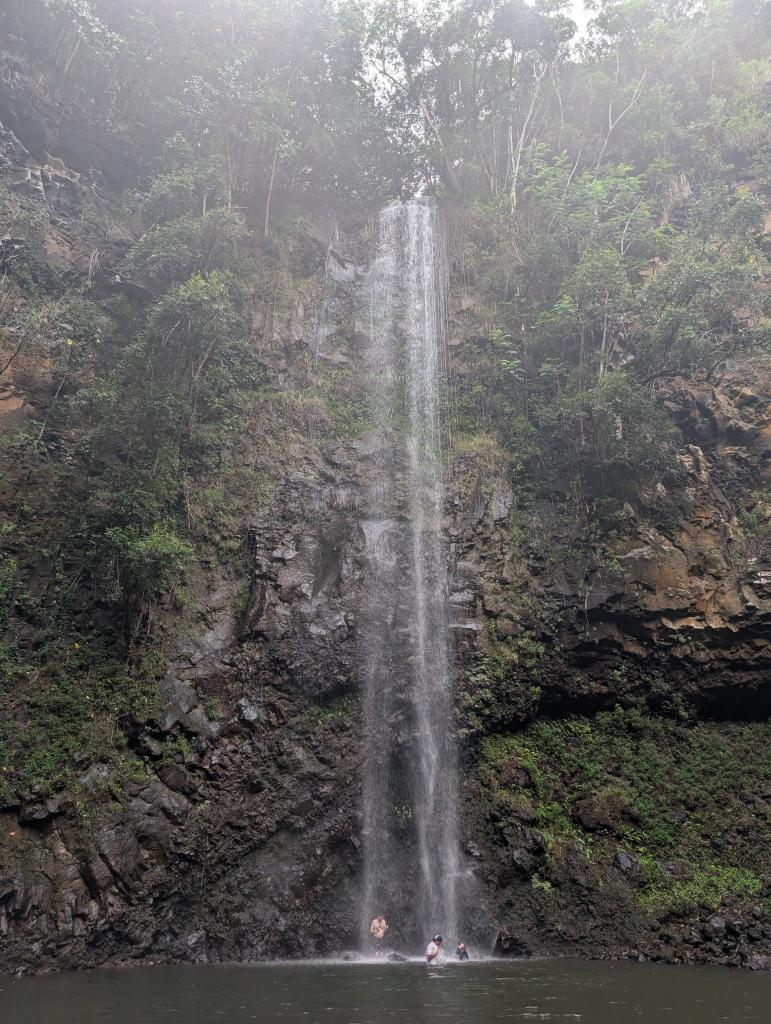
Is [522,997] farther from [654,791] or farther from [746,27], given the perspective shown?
[746,27]

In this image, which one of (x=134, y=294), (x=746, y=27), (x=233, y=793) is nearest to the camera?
(x=233, y=793)

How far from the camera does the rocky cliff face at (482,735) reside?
400 inches

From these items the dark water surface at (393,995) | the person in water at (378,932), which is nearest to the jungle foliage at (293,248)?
the dark water surface at (393,995)

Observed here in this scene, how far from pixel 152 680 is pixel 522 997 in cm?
785

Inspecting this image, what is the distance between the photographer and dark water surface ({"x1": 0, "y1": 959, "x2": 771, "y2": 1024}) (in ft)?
22.5

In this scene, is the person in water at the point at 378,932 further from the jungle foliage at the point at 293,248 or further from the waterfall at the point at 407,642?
the jungle foliage at the point at 293,248

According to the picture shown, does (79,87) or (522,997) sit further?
(79,87)

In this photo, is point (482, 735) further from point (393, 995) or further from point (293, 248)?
point (293, 248)

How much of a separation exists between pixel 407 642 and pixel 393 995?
672cm

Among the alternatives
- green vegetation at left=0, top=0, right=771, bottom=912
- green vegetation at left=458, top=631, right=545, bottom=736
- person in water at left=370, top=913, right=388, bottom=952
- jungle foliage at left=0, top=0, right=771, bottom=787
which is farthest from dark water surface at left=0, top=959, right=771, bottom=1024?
green vegetation at left=458, top=631, right=545, bottom=736

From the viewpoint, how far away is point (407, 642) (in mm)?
13844

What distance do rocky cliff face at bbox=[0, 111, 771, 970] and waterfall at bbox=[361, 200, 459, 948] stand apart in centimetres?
36

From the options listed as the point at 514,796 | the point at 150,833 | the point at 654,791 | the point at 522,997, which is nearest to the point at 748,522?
the point at 654,791

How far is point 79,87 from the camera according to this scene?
66.8 feet
